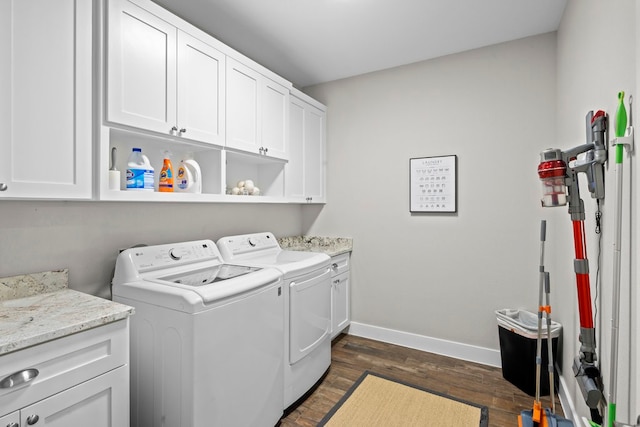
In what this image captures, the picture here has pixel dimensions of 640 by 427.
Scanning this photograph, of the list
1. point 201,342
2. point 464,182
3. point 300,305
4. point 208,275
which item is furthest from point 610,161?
point 208,275

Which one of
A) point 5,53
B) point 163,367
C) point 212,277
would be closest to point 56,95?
point 5,53

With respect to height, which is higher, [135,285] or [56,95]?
[56,95]

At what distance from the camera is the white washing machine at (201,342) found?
1.48 m

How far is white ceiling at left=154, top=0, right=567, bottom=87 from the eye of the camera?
7.01ft

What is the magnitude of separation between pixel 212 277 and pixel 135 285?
381mm

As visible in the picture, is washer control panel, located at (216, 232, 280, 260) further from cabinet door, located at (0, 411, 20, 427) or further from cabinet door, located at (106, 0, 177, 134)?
cabinet door, located at (0, 411, 20, 427)

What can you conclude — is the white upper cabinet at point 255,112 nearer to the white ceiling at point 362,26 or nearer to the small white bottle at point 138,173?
the white ceiling at point 362,26

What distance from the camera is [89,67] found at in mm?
1480

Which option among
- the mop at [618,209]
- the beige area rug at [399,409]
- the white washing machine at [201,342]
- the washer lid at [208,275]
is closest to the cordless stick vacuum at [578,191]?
the mop at [618,209]

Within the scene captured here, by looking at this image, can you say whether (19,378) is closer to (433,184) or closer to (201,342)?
(201,342)

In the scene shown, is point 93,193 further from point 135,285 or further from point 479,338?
point 479,338

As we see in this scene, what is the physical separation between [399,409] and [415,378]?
0.46 meters

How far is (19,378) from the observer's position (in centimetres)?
104

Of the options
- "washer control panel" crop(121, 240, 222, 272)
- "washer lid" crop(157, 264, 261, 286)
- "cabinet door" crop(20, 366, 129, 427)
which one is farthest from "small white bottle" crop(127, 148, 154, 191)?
"cabinet door" crop(20, 366, 129, 427)
